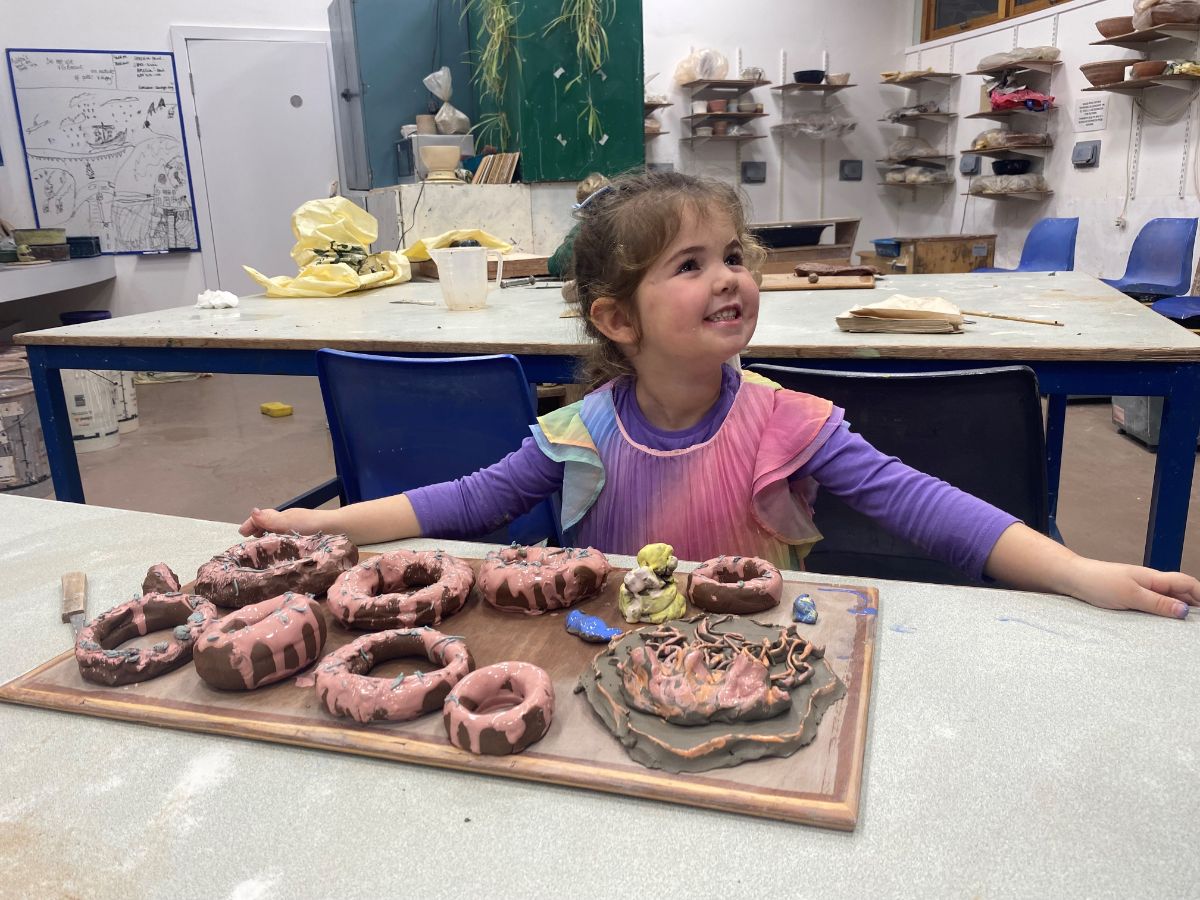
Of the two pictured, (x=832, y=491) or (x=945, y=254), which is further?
(x=945, y=254)

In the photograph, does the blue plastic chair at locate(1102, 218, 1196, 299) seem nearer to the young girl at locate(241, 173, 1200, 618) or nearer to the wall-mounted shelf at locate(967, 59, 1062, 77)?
the wall-mounted shelf at locate(967, 59, 1062, 77)

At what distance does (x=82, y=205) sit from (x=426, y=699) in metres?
6.27

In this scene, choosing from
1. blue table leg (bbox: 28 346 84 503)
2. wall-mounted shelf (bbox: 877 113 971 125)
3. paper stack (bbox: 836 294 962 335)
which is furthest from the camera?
wall-mounted shelf (bbox: 877 113 971 125)

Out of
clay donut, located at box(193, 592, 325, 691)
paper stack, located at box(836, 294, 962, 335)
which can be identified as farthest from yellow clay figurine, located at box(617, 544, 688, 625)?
paper stack, located at box(836, 294, 962, 335)

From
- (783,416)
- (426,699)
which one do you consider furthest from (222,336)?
(426,699)

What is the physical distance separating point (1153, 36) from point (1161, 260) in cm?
120

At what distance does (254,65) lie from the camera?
584cm

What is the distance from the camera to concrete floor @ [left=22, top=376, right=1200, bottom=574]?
3.12 meters

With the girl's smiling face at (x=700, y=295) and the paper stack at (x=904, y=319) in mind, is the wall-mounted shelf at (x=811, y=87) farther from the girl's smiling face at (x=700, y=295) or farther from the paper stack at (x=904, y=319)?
the girl's smiling face at (x=700, y=295)

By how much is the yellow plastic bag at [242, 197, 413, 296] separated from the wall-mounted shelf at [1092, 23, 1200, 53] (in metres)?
4.02

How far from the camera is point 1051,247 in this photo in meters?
5.00

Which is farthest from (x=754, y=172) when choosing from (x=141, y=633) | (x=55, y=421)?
(x=141, y=633)

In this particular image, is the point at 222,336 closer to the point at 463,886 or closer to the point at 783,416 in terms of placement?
the point at 783,416

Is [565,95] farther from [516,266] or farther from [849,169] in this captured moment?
[849,169]
